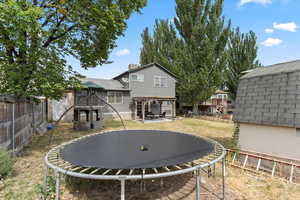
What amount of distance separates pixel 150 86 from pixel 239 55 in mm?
13763

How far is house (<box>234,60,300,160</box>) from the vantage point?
4348 millimetres

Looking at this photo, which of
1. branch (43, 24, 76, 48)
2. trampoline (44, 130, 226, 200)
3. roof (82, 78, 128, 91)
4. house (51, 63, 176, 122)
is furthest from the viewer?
roof (82, 78, 128, 91)

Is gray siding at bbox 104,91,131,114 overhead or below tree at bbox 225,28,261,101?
below

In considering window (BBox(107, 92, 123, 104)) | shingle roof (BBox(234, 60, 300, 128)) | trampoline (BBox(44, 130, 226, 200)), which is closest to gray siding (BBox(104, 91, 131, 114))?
window (BBox(107, 92, 123, 104))

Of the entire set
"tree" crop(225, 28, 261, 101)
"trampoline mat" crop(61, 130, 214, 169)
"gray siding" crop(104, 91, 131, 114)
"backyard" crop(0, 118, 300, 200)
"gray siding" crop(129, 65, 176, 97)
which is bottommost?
"backyard" crop(0, 118, 300, 200)

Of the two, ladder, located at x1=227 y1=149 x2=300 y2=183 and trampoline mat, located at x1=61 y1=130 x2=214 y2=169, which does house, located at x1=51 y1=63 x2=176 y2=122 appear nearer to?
ladder, located at x1=227 y1=149 x2=300 y2=183

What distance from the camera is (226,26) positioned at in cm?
1809

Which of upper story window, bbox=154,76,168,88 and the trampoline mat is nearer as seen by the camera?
the trampoline mat

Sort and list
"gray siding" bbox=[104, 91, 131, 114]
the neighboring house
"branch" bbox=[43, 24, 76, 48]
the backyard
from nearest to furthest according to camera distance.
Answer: the backyard, "branch" bbox=[43, 24, 76, 48], "gray siding" bbox=[104, 91, 131, 114], the neighboring house

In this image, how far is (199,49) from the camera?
1772cm

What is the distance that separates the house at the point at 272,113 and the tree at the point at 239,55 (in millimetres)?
16849

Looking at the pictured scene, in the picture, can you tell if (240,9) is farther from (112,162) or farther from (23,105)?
(23,105)

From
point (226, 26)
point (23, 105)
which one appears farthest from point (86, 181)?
point (226, 26)

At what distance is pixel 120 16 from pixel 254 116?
6.37 meters
